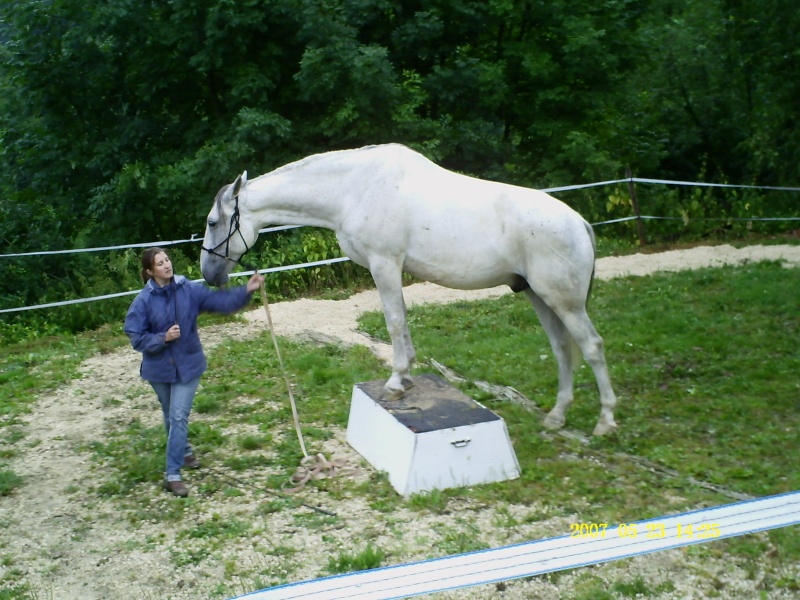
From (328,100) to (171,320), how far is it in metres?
8.77

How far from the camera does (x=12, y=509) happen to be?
579 centimetres

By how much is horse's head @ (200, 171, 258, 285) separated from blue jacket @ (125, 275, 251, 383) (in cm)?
36

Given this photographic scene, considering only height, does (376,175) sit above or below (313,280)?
above

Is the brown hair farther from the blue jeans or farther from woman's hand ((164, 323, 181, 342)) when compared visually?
the blue jeans

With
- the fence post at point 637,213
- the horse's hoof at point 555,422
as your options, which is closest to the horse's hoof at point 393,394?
the horse's hoof at point 555,422

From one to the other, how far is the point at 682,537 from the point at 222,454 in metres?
3.62

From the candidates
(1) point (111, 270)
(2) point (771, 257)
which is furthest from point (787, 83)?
(1) point (111, 270)

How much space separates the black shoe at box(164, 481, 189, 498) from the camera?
19.0ft

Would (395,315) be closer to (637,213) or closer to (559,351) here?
(559,351)

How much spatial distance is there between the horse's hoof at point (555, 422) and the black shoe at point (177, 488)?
2616 millimetres

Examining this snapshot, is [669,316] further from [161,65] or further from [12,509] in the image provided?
[161,65]

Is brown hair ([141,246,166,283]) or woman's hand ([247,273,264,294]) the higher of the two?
brown hair ([141,246,166,283])
